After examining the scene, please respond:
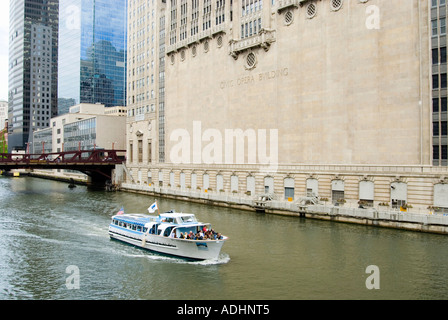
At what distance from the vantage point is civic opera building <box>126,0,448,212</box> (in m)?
52.3

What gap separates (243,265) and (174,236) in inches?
291

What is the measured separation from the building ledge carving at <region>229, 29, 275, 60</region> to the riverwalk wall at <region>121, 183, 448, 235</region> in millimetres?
26890

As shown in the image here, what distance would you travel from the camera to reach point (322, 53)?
64562 mm

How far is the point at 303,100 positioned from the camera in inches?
2653

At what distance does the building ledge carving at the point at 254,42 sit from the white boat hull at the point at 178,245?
43998 millimetres

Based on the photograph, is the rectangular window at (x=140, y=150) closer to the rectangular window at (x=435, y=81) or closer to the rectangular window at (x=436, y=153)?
the rectangular window at (x=436, y=153)

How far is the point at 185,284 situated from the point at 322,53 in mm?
45351

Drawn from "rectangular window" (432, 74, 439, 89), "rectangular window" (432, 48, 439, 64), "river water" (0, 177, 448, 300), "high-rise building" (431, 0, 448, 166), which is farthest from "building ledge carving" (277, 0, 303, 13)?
"river water" (0, 177, 448, 300)

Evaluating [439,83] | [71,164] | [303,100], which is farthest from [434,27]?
[71,164]

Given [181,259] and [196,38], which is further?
[196,38]

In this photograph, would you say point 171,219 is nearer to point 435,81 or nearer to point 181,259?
point 181,259

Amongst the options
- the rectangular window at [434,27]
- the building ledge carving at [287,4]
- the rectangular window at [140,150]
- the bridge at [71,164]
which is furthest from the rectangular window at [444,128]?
the bridge at [71,164]

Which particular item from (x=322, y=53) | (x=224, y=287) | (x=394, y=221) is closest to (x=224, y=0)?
(x=322, y=53)

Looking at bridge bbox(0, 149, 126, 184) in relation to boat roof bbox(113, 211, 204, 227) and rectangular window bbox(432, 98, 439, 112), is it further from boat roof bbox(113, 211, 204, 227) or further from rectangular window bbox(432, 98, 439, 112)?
rectangular window bbox(432, 98, 439, 112)
